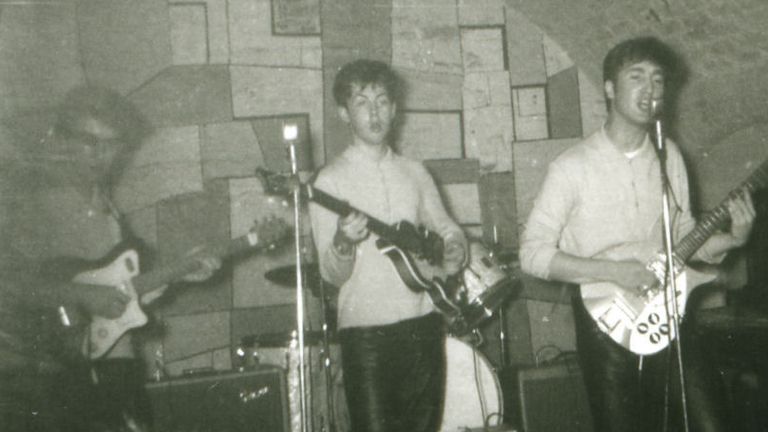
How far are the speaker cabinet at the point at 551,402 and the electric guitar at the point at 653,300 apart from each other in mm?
943

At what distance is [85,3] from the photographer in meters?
4.62

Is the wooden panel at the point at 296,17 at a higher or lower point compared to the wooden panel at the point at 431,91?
higher

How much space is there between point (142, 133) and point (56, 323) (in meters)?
1.78

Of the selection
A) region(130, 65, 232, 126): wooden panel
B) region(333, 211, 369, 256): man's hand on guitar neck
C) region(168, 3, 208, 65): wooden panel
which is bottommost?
region(333, 211, 369, 256): man's hand on guitar neck

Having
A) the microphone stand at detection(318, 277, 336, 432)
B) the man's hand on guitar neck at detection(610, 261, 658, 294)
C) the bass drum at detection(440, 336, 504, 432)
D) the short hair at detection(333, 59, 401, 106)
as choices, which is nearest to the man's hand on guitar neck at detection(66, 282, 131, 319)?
the microphone stand at detection(318, 277, 336, 432)

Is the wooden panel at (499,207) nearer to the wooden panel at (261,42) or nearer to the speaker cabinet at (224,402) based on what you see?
the wooden panel at (261,42)

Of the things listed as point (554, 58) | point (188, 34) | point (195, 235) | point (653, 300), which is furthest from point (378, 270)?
→ point (554, 58)

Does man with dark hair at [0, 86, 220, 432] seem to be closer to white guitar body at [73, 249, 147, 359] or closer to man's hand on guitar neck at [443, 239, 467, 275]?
white guitar body at [73, 249, 147, 359]

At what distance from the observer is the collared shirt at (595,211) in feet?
9.95

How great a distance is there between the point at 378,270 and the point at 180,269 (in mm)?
1085

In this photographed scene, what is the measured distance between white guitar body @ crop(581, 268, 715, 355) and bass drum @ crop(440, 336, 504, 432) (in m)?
1.09

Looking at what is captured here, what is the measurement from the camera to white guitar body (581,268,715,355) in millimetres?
2854

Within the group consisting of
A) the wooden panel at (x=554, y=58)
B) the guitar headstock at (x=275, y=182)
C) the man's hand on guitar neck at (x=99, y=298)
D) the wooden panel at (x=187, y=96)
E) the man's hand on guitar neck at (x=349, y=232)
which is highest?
the wooden panel at (x=554, y=58)

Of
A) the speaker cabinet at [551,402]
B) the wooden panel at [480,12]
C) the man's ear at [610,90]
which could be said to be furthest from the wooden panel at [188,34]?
the speaker cabinet at [551,402]
